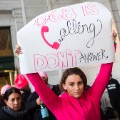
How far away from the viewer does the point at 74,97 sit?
102 inches

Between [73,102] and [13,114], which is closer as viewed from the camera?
[73,102]

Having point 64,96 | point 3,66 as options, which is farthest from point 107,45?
point 3,66

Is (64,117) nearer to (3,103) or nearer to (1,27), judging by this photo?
(3,103)

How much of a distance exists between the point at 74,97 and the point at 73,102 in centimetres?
4

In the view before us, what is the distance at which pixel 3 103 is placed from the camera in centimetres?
389

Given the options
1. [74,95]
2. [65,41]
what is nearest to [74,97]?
[74,95]

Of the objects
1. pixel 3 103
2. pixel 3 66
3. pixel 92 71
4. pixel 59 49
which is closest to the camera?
pixel 59 49

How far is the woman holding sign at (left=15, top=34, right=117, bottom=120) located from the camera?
2539mm

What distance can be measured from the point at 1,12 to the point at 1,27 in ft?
1.26

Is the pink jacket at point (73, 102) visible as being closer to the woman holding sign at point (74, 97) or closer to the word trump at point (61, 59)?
the woman holding sign at point (74, 97)

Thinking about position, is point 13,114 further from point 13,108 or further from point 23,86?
point 23,86

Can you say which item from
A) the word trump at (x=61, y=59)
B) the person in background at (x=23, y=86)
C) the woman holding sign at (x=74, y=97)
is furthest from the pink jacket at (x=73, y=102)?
the person in background at (x=23, y=86)

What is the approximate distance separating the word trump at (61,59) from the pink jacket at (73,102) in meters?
0.13

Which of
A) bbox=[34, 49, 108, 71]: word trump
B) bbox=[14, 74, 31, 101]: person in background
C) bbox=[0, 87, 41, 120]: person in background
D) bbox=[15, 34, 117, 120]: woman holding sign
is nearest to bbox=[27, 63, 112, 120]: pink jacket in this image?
bbox=[15, 34, 117, 120]: woman holding sign
